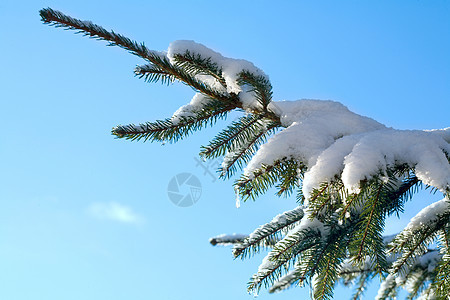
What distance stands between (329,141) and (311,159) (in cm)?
15

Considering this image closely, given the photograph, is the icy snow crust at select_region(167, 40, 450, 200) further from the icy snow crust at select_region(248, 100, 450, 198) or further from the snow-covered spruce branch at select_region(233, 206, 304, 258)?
the snow-covered spruce branch at select_region(233, 206, 304, 258)

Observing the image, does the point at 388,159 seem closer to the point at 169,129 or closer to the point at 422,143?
the point at 422,143

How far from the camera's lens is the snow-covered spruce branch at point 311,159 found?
136cm

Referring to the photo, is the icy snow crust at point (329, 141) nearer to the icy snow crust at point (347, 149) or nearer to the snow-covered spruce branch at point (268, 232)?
the icy snow crust at point (347, 149)

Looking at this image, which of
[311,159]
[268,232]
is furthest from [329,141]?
[268,232]

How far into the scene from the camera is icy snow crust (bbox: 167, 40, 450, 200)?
1300 millimetres

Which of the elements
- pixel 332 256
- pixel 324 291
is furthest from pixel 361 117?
pixel 324 291

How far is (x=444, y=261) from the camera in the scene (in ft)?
5.23

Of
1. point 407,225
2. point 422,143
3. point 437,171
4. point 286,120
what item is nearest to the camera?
point 437,171

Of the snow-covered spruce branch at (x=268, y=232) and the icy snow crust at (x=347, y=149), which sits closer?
the icy snow crust at (x=347, y=149)

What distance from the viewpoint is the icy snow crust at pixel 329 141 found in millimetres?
1300

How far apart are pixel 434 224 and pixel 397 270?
1.01 feet

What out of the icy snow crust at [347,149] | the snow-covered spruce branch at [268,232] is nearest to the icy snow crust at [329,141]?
the icy snow crust at [347,149]

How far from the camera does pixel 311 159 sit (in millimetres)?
1452
